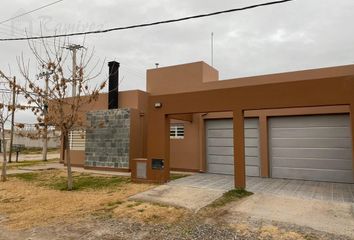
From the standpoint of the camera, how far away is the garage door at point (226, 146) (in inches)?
515

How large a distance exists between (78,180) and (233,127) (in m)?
7.12

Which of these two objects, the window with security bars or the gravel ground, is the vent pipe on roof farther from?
the gravel ground

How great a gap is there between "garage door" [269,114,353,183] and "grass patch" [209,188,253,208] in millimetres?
3885

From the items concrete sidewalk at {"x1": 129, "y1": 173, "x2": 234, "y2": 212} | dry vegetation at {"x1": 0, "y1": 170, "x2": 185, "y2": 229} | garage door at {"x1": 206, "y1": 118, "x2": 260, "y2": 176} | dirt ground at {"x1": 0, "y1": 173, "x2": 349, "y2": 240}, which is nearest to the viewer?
dirt ground at {"x1": 0, "y1": 173, "x2": 349, "y2": 240}

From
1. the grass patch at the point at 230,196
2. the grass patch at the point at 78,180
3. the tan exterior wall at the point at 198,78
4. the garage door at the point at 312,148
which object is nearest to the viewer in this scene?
the grass patch at the point at 230,196

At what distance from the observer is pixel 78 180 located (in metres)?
12.6

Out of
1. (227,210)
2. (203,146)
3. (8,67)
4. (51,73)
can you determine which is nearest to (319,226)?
(227,210)

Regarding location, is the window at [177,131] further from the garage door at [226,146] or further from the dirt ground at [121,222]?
the dirt ground at [121,222]

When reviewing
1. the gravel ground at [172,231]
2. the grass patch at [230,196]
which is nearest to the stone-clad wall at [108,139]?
the grass patch at [230,196]

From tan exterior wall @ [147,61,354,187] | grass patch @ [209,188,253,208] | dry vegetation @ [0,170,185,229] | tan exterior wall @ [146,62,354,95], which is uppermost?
tan exterior wall @ [146,62,354,95]

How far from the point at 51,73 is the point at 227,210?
775 cm

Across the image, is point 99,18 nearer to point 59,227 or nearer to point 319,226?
point 59,227

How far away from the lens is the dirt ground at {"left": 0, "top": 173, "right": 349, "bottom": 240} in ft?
19.4

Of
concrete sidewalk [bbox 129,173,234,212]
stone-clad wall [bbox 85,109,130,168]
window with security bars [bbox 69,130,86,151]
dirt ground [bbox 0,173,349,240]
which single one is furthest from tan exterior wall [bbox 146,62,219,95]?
dirt ground [bbox 0,173,349,240]
